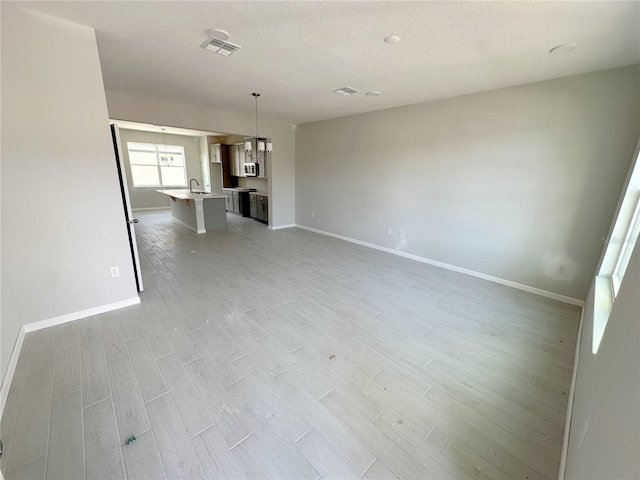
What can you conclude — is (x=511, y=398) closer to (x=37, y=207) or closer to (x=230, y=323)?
(x=230, y=323)

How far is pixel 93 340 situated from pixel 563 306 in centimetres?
505

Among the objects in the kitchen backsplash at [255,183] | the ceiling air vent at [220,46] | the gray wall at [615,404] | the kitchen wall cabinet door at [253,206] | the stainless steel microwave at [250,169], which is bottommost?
the kitchen wall cabinet door at [253,206]

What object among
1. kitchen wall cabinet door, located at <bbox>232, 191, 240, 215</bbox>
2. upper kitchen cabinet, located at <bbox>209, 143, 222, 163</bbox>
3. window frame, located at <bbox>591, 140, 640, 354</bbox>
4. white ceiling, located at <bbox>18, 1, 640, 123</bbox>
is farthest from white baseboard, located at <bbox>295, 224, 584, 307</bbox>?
upper kitchen cabinet, located at <bbox>209, 143, 222, 163</bbox>

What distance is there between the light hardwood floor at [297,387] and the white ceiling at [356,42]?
8.68 ft

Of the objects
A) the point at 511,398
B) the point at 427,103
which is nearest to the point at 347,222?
the point at 427,103

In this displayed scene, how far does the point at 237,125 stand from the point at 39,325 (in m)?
4.56

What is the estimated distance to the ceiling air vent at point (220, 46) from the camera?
2.40 metres

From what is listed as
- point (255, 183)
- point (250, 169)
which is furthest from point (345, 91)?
point (255, 183)

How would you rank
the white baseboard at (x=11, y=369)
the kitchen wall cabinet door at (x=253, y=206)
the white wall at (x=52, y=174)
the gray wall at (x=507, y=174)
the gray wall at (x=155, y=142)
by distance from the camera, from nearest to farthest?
the white baseboard at (x=11, y=369)
the white wall at (x=52, y=174)
the gray wall at (x=507, y=174)
the kitchen wall cabinet door at (x=253, y=206)
the gray wall at (x=155, y=142)

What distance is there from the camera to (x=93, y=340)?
7.58ft

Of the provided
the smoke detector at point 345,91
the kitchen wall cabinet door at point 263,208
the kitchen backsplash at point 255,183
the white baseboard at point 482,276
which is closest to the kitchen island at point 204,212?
the kitchen wall cabinet door at point 263,208

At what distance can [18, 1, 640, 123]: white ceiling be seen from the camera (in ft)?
6.27

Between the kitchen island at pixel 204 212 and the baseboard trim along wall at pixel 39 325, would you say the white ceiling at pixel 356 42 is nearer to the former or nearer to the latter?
the baseboard trim along wall at pixel 39 325

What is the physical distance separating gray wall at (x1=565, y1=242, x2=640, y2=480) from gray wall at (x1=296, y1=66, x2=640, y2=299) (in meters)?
2.56
